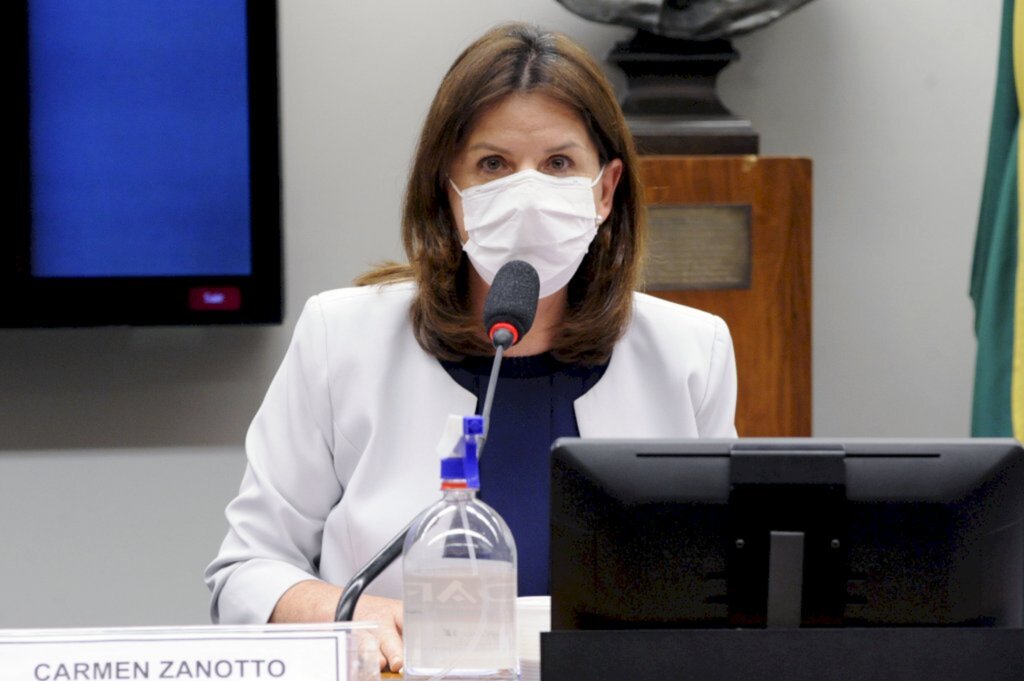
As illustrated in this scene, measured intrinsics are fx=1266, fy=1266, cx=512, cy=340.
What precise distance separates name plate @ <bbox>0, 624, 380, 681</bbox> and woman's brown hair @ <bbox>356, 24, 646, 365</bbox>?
63 cm

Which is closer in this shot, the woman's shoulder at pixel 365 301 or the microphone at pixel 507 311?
the microphone at pixel 507 311

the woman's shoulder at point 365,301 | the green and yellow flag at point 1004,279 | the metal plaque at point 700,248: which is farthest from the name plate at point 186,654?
the green and yellow flag at point 1004,279

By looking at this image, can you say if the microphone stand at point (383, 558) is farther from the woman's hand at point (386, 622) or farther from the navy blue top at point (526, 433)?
the navy blue top at point (526, 433)

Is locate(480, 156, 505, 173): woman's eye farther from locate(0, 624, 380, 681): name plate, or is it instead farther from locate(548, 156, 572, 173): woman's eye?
locate(0, 624, 380, 681): name plate

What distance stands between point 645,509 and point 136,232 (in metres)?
1.83

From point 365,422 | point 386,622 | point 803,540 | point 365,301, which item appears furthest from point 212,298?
point 803,540

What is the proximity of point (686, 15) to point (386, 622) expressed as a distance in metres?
1.48

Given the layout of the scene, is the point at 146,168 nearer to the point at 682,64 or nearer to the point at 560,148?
the point at 682,64

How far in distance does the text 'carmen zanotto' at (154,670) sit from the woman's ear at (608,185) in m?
0.82

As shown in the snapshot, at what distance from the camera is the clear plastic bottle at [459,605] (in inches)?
40.6

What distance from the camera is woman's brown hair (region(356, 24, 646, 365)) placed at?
60.2 inches

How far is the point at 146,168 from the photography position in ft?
8.23

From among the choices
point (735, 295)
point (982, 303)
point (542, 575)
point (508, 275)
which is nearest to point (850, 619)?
point (508, 275)

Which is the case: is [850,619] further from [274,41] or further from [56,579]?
[56,579]
